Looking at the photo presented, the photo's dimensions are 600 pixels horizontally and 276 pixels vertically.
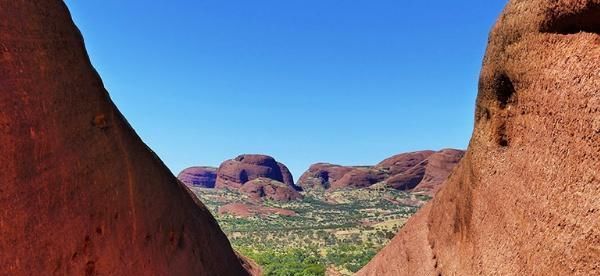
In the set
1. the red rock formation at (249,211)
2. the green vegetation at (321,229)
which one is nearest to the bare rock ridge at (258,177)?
the green vegetation at (321,229)

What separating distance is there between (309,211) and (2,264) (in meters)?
107

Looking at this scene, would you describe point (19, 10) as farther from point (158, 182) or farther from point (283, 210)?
point (283, 210)

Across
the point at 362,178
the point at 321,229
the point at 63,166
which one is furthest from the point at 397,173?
the point at 63,166

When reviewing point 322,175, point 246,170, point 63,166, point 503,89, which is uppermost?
point 246,170

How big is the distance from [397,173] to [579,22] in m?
137

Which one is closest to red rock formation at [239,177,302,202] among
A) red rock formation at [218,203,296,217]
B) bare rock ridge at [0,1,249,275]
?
red rock formation at [218,203,296,217]

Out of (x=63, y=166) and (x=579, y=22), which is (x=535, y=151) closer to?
(x=579, y=22)

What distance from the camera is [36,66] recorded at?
8.59 metres

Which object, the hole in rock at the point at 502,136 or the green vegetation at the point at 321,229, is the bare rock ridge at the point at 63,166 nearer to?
the hole in rock at the point at 502,136

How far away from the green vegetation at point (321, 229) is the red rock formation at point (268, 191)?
359cm

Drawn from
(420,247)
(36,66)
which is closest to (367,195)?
(420,247)

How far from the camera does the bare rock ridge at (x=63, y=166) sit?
7.66 metres

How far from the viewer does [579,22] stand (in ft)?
23.0

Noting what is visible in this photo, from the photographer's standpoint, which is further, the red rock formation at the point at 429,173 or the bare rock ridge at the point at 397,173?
the bare rock ridge at the point at 397,173
